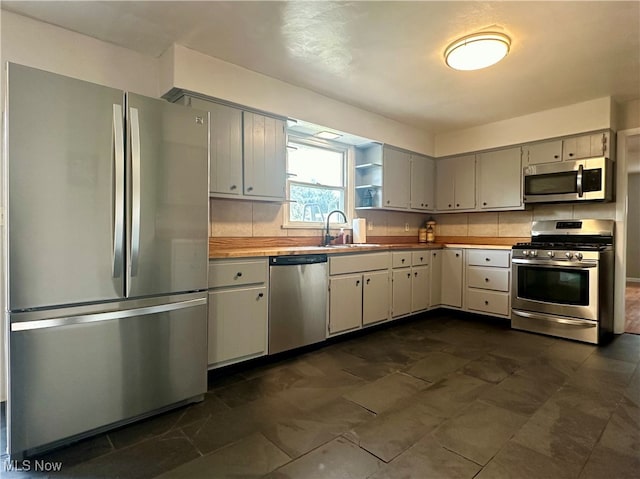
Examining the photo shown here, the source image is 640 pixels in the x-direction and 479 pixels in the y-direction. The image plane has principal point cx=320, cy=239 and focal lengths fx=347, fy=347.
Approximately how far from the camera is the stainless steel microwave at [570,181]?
3539 millimetres

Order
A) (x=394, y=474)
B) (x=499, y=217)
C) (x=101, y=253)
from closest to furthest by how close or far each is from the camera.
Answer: (x=394, y=474) → (x=101, y=253) → (x=499, y=217)

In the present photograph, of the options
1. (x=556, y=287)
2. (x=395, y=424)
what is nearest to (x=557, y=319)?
(x=556, y=287)

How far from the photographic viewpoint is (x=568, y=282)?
3533 mm

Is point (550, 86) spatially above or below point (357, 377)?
above

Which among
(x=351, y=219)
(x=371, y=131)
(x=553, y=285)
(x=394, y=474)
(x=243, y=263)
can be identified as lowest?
(x=394, y=474)

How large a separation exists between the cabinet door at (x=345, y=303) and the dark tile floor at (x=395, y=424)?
35 cm

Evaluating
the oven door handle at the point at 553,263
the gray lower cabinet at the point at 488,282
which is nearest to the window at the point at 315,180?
the gray lower cabinet at the point at 488,282

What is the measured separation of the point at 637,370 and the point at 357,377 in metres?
2.20

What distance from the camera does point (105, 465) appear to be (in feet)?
5.24

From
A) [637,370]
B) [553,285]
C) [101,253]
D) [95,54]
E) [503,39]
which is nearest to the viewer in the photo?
[101,253]

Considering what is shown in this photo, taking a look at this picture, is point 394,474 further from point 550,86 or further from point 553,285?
point 550,86

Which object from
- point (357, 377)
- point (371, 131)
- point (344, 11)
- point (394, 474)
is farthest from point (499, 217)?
point (394, 474)

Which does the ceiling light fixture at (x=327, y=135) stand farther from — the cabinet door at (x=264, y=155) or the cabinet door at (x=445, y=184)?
the cabinet door at (x=445, y=184)

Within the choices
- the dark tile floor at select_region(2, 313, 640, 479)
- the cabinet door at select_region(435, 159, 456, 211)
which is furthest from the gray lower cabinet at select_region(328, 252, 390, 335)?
the cabinet door at select_region(435, 159, 456, 211)
